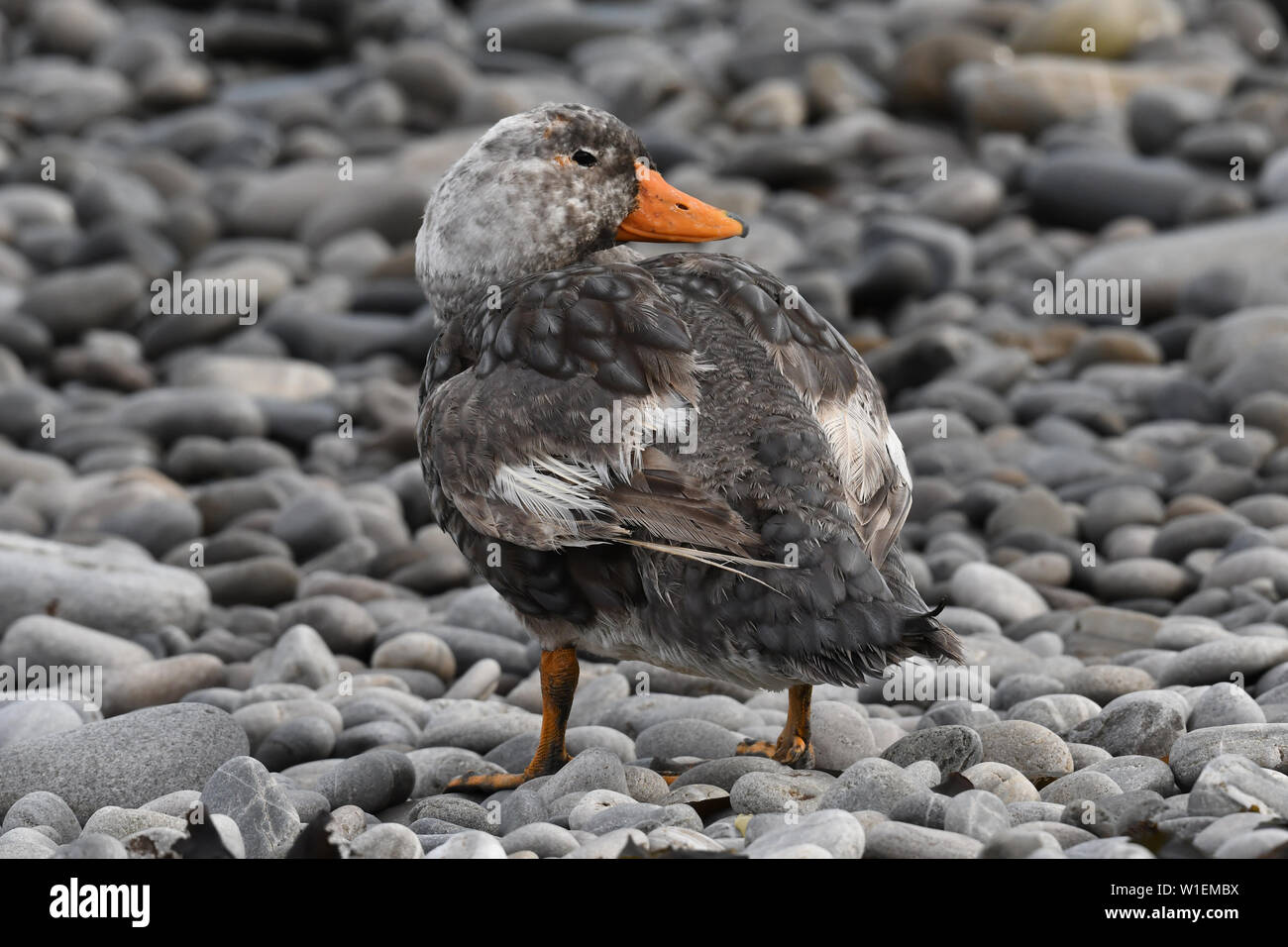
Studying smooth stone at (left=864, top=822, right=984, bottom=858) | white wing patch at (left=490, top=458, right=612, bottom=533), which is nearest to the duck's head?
white wing patch at (left=490, top=458, right=612, bottom=533)

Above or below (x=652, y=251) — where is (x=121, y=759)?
below

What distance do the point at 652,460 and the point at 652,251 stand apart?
652cm

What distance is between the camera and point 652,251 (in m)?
10.3

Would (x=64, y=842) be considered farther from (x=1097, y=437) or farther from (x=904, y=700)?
(x=1097, y=437)

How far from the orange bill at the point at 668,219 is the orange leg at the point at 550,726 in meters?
1.41

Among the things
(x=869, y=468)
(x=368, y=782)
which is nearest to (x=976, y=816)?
(x=869, y=468)

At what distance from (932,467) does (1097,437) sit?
1032mm

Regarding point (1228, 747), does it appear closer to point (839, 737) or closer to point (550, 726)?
point (839, 737)

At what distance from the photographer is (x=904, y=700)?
5215mm

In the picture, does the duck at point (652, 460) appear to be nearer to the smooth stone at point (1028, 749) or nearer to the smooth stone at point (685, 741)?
the smooth stone at point (685, 741)

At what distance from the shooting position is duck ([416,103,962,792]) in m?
3.77

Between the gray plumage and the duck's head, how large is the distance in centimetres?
4

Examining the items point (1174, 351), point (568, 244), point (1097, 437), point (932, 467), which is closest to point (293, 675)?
point (568, 244)

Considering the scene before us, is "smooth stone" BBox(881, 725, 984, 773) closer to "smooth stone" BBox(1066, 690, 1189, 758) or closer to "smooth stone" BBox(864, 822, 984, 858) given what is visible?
"smooth stone" BBox(1066, 690, 1189, 758)
